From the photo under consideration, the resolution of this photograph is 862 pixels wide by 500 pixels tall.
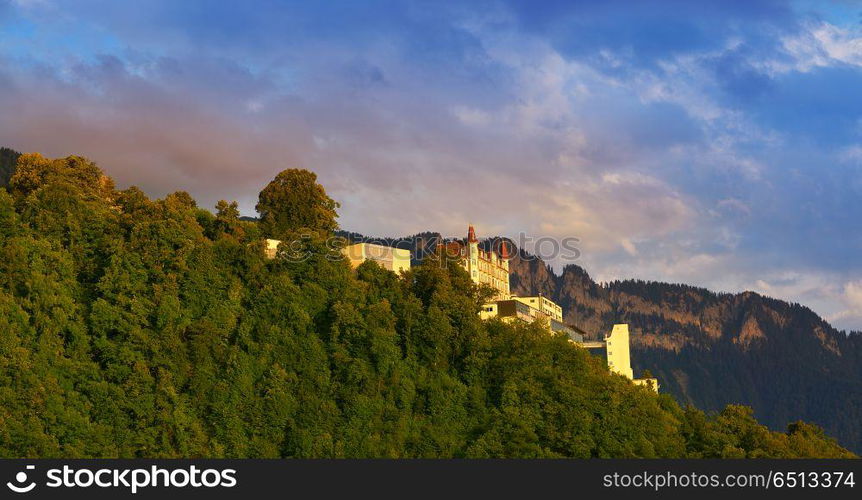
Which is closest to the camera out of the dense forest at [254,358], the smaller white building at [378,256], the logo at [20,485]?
the logo at [20,485]

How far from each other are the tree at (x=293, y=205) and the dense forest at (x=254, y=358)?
2866 mm

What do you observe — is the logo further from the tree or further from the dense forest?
the tree

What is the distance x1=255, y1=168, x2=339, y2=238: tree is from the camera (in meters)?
87.5

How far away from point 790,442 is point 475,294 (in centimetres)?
2560

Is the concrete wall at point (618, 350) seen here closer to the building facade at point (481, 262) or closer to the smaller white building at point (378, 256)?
the building facade at point (481, 262)

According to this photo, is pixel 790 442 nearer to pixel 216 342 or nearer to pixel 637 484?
pixel 637 484

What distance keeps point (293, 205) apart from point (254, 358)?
17.4 meters

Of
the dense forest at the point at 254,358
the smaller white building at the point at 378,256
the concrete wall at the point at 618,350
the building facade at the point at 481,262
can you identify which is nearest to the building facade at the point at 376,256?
the smaller white building at the point at 378,256

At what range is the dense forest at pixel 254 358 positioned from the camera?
6712 centimetres

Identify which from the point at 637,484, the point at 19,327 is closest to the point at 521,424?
the point at 637,484

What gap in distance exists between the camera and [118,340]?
70.5m

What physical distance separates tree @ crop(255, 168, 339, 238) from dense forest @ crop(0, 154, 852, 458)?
2866 millimetres

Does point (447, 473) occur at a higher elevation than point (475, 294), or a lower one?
lower

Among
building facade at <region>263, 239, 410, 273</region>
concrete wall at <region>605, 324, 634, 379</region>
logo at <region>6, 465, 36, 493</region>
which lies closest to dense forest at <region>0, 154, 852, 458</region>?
building facade at <region>263, 239, 410, 273</region>
